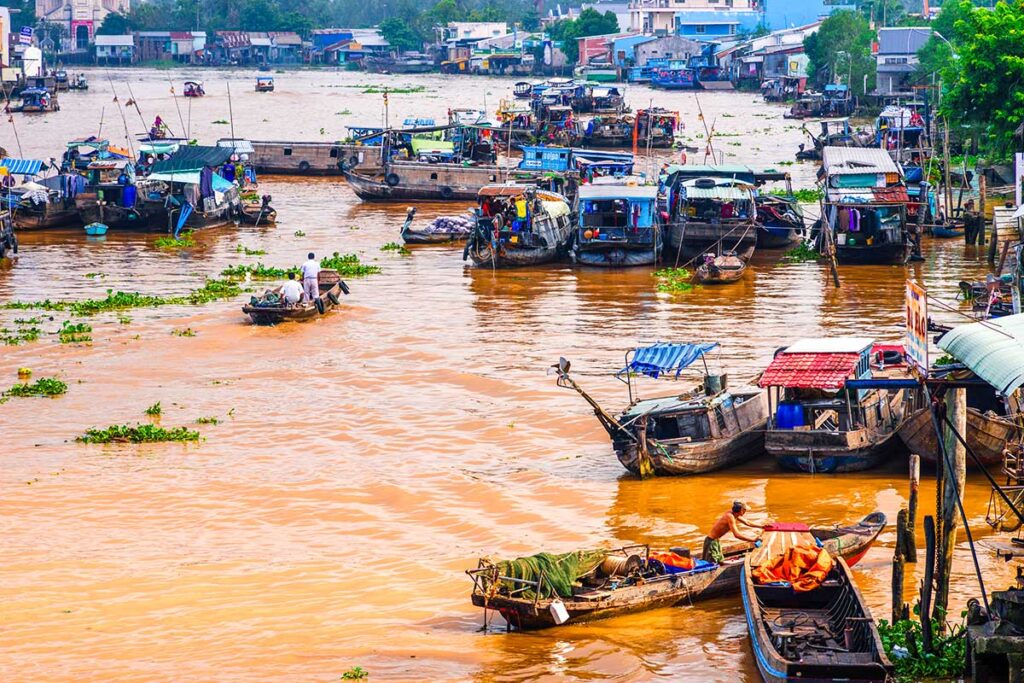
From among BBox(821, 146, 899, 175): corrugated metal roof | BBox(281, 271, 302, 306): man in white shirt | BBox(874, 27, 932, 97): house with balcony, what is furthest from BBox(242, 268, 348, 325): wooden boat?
BBox(874, 27, 932, 97): house with balcony

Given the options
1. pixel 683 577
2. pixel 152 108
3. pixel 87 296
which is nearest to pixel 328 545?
pixel 683 577

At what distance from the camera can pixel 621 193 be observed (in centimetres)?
3084

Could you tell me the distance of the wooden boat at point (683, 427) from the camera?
54.4 ft

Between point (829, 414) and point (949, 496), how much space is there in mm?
5207

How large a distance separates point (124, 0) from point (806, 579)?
163423 mm

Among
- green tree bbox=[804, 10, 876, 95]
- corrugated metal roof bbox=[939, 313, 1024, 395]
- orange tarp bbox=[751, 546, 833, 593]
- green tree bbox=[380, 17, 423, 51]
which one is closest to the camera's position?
corrugated metal roof bbox=[939, 313, 1024, 395]

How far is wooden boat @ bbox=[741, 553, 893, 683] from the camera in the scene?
1016 cm

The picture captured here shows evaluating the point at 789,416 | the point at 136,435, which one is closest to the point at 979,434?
the point at 789,416

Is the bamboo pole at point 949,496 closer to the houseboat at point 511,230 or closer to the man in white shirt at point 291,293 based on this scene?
the man in white shirt at point 291,293

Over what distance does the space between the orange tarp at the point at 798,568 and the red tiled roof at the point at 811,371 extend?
12.1 ft

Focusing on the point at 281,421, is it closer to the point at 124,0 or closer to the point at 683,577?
the point at 683,577

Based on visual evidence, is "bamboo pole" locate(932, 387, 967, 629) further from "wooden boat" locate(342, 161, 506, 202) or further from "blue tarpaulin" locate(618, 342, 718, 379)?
"wooden boat" locate(342, 161, 506, 202)

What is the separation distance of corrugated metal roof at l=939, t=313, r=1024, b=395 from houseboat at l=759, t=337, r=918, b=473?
4239 mm

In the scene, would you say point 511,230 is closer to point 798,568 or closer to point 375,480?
point 375,480
